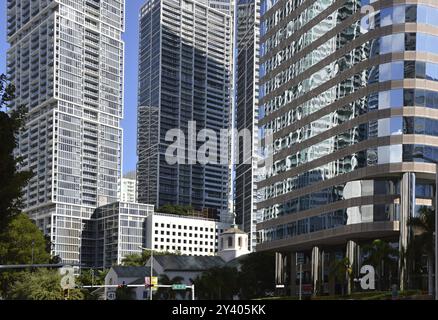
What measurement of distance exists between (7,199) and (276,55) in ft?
269

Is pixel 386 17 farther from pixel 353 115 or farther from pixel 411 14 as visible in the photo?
pixel 353 115

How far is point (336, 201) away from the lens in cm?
8769

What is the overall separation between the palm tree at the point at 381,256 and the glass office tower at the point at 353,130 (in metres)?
1.36

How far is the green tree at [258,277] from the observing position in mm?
120562

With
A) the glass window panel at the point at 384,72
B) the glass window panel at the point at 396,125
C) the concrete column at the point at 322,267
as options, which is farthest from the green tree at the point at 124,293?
the glass window panel at the point at 384,72

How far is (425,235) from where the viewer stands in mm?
73562

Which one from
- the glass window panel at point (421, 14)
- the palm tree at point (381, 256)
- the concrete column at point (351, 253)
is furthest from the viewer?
the concrete column at point (351, 253)

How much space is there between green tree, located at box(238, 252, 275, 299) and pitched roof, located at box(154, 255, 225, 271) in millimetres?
37522

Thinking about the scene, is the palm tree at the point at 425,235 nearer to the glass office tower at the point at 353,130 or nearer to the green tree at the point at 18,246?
the glass office tower at the point at 353,130

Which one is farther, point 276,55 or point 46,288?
point 276,55

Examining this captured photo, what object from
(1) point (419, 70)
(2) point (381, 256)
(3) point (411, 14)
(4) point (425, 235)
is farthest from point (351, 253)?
(3) point (411, 14)
